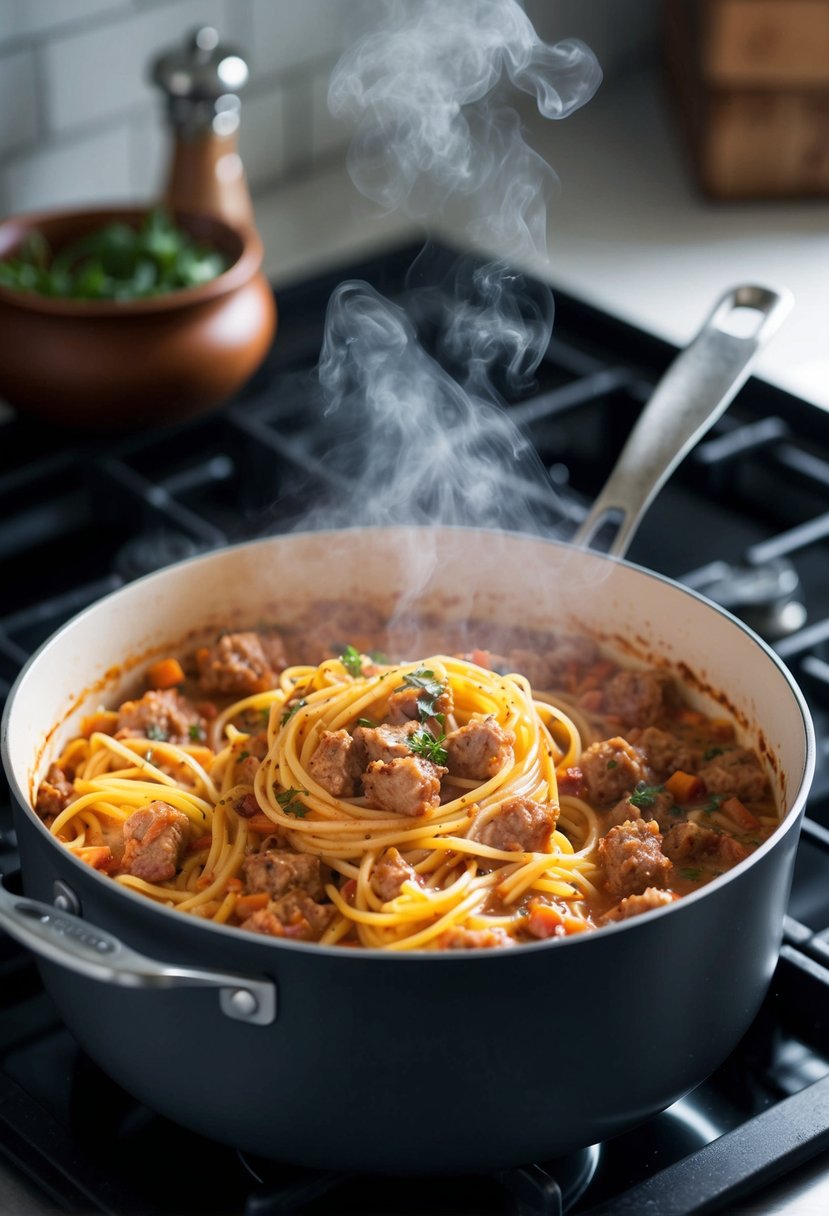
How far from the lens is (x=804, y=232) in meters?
3.47

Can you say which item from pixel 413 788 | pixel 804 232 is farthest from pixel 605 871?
pixel 804 232

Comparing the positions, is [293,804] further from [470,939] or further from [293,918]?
[470,939]

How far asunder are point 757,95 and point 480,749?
1.98m

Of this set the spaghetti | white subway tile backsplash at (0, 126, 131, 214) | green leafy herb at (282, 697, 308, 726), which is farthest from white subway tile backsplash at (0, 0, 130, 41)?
green leafy herb at (282, 697, 308, 726)

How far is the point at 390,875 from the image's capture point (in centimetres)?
173

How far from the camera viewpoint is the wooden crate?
3.23 metres

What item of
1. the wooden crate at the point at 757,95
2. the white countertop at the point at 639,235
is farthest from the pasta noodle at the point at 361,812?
the wooden crate at the point at 757,95

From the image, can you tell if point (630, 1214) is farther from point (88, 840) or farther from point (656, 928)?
point (88, 840)

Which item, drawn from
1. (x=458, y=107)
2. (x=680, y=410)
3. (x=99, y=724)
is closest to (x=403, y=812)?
(x=99, y=724)

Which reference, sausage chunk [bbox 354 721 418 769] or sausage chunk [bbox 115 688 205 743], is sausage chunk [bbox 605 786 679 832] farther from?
sausage chunk [bbox 115 688 205 743]

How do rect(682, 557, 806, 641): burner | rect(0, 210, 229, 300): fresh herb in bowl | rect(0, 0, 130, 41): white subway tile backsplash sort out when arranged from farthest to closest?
rect(0, 0, 130, 41): white subway tile backsplash → rect(0, 210, 229, 300): fresh herb in bowl → rect(682, 557, 806, 641): burner

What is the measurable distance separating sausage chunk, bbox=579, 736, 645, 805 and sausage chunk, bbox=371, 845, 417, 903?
0.29 metres

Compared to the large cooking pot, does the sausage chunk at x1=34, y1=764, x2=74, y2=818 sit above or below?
below

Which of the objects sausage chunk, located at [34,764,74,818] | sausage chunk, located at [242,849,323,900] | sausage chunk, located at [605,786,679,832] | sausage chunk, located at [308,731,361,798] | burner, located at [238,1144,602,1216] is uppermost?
sausage chunk, located at [308,731,361,798]
